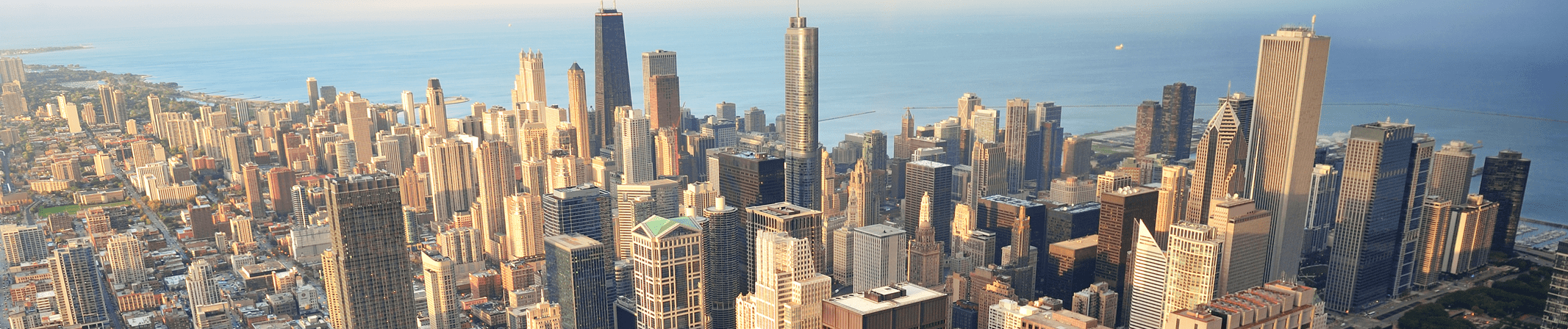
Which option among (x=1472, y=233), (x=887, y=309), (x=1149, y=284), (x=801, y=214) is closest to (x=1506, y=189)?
(x=1472, y=233)

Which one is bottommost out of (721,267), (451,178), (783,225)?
(721,267)

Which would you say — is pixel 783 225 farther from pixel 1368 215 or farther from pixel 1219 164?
pixel 1368 215

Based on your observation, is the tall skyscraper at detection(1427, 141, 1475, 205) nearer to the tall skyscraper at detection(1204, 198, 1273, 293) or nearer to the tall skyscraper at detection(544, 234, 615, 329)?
the tall skyscraper at detection(1204, 198, 1273, 293)

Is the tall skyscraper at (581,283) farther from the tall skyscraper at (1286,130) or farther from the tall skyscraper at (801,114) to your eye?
the tall skyscraper at (1286,130)

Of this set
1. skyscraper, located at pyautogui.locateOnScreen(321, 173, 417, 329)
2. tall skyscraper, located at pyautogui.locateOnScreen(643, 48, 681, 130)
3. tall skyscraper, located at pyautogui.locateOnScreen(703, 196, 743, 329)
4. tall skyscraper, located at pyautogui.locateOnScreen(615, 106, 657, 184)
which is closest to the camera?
skyscraper, located at pyautogui.locateOnScreen(321, 173, 417, 329)

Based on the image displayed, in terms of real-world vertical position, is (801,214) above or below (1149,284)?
above

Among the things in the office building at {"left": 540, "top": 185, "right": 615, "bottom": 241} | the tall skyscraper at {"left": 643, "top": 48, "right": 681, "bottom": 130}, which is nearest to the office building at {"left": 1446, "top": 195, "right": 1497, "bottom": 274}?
the office building at {"left": 540, "top": 185, "right": 615, "bottom": 241}
